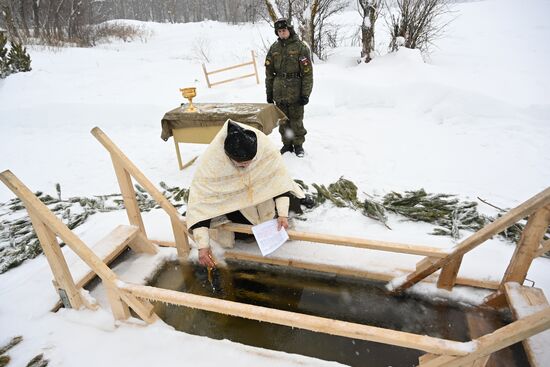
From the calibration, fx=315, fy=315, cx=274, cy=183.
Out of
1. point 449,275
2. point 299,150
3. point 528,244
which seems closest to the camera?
point 528,244

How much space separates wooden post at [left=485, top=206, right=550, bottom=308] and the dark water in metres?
0.18

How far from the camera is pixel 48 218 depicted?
1.99 meters

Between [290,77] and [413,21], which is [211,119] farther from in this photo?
[413,21]

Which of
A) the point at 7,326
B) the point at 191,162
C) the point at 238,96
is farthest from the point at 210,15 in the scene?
the point at 7,326

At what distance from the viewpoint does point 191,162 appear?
5191mm

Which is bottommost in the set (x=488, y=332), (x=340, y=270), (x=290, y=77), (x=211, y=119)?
(x=488, y=332)

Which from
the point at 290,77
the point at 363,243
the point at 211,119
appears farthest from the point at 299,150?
the point at 363,243

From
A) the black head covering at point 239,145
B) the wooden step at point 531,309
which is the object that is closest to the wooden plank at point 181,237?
the black head covering at point 239,145

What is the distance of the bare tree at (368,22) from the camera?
800cm

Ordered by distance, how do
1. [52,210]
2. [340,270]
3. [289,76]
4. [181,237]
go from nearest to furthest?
[340,270] → [181,237] → [52,210] → [289,76]

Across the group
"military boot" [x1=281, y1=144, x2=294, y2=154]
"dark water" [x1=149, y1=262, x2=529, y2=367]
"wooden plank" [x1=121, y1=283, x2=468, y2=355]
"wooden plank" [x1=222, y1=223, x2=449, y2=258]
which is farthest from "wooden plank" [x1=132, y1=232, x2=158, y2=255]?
"military boot" [x1=281, y1=144, x2=294, y2=154]

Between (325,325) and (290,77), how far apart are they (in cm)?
371

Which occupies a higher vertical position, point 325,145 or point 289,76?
point 289,76

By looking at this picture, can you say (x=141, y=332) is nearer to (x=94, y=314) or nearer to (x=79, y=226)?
(x=94, y=314)
